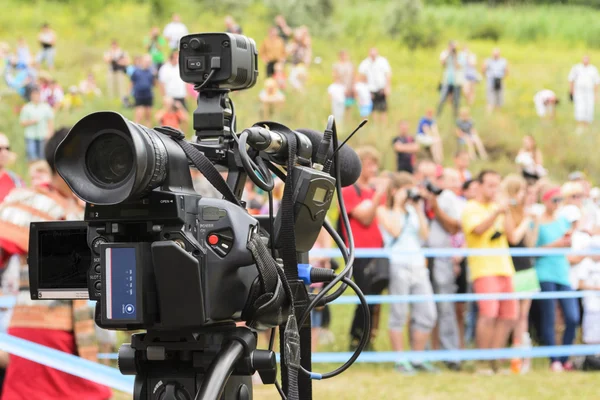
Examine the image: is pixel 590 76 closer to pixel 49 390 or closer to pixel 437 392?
pixel 437 392

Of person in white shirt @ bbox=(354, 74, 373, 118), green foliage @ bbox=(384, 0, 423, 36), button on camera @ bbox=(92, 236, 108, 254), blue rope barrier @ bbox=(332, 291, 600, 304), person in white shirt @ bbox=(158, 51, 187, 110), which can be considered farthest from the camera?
green foliage @ bbox=(384, 0, 423, 36)

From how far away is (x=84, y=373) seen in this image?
3928 millimetres

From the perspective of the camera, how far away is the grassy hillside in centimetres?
1809

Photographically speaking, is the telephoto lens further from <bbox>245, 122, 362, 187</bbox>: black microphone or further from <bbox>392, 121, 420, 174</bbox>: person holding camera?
<bbox>392, 121, 420, 174</bbox>: person holding camera

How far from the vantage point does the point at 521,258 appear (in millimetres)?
8508

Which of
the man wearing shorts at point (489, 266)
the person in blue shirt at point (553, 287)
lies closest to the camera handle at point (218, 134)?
the man wearing shorts at point (489, 266)

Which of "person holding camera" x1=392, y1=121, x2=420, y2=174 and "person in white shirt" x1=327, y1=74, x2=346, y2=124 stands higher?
"person in white shirt" x1=327, y1=74, x2=346, y2=124

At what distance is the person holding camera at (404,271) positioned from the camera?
309 inches

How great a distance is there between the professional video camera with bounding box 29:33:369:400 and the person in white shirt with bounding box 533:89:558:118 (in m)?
18.0

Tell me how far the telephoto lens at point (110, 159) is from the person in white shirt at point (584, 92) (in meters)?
18.5

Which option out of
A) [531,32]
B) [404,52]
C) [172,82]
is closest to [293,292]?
[172,82]

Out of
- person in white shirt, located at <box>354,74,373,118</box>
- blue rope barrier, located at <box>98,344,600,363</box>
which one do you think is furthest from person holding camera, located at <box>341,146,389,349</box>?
person in white shirt, located at <box>354,74,373,118</box>

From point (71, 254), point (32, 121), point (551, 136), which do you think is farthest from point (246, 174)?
point (551, 136)

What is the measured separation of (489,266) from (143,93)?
9.81m
